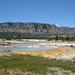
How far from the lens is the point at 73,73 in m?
14.0

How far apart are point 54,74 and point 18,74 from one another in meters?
3.35

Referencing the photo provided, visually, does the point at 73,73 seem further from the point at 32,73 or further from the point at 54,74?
the point at 32,73

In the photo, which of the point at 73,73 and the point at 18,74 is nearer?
the point at 18,74

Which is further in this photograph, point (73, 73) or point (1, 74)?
point (73, 73)

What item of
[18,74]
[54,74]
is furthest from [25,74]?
[54,74]

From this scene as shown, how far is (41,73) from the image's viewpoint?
536 inches

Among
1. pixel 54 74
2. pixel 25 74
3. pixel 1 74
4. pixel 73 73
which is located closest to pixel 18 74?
pixel 25 74

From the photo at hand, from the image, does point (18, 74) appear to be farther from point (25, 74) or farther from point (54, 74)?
point (54, 74)

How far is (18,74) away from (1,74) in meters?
1.51

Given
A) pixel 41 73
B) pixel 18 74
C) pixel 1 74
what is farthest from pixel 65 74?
pixel 1 74

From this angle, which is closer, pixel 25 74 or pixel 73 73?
pixel 25 74

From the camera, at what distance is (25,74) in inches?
516

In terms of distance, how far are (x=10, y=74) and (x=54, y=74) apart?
160 inches

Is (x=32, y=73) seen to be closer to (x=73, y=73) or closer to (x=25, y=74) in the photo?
(x=25, y=74)
